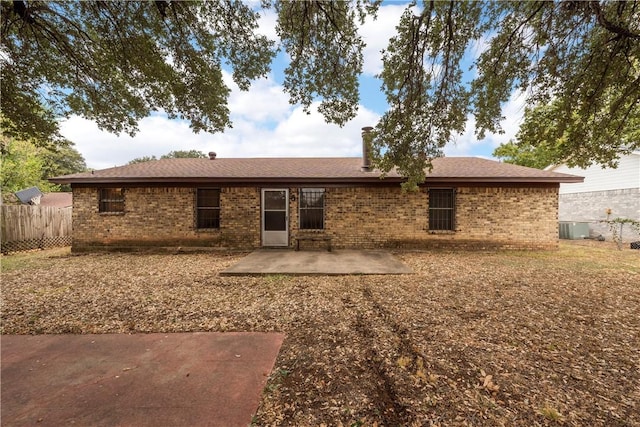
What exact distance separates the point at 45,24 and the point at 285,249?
25.4 feet

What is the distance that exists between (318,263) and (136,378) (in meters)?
5.02

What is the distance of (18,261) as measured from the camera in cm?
792

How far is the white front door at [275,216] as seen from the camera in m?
9.91

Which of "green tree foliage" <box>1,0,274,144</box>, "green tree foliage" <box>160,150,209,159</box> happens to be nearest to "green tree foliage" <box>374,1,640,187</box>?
"green tree foliage" <box>1,0,274,144</box>

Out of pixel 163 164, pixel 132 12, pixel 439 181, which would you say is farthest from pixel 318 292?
pixel 163 164

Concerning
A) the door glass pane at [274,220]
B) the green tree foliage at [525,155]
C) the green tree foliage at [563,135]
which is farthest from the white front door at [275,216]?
the green tree foliage at [525,155]

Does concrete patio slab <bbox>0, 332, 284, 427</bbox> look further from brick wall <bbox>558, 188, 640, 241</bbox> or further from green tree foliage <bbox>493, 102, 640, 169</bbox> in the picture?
brick wall <bbox>558, 188, 640, 241</bbox>

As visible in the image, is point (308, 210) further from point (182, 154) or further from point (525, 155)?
point (182, 154)

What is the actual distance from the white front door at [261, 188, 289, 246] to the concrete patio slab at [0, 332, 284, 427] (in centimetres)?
645

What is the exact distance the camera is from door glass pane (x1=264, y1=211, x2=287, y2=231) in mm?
9953

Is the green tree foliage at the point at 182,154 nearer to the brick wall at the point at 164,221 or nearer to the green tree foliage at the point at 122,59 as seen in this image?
the brick wall at the point at 164,221

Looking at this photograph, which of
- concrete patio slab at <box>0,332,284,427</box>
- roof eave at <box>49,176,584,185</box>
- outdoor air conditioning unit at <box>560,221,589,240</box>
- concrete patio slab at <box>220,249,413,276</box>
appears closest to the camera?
concrete patio slab at <box>0,332,284,427</box>

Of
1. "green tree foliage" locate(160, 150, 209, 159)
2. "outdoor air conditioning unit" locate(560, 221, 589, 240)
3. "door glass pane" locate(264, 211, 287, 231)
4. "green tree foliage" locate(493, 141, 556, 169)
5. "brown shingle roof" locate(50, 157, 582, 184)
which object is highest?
"green tree foliage" locate(160, 150, 209, 159)

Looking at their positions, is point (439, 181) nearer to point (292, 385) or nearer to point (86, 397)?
point (292, 385)
